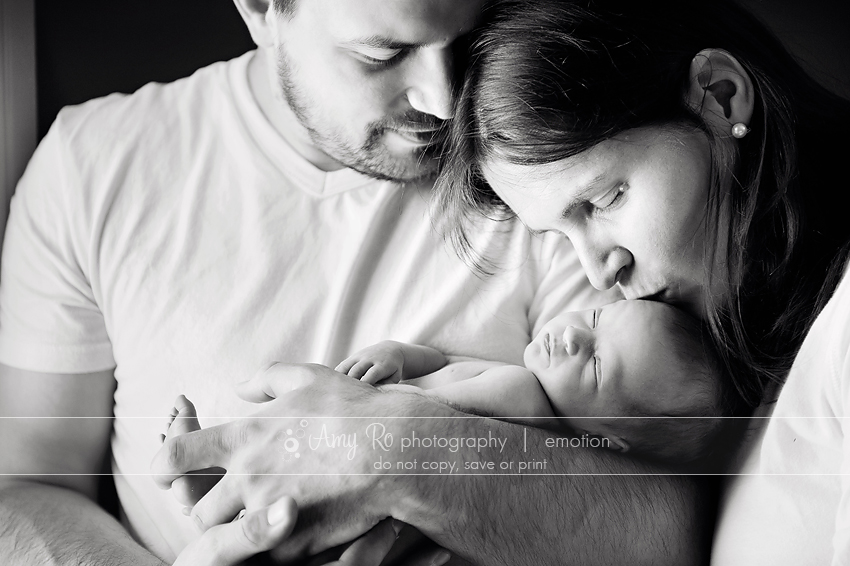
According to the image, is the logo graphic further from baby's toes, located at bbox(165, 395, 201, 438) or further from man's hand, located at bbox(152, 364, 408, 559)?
baby's toes, located at bbox(165, 395, 201, 438)

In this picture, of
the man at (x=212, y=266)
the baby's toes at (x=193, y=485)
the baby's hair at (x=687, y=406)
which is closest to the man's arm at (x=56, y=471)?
the man at (x=212, y=266)

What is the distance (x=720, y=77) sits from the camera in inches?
30.5

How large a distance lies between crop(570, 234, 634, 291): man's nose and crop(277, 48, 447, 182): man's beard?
28 centimetres

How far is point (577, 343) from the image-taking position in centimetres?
82

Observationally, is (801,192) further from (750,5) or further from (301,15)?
(301,15)

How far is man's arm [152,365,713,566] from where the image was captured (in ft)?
2.37

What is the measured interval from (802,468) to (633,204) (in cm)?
33

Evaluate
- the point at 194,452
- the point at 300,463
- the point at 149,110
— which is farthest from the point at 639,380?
the point at 149,110

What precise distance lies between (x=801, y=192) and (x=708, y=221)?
0.46 feet

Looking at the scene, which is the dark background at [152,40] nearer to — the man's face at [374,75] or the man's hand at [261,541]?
the man's face at [374,75]

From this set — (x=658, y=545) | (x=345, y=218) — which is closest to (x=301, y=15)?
(x=345, y=218)

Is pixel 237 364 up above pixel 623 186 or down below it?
below

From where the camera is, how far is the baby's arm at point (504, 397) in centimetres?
81

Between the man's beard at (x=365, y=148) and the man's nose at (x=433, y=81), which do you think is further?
the man's beard at (x=365, y=148)
